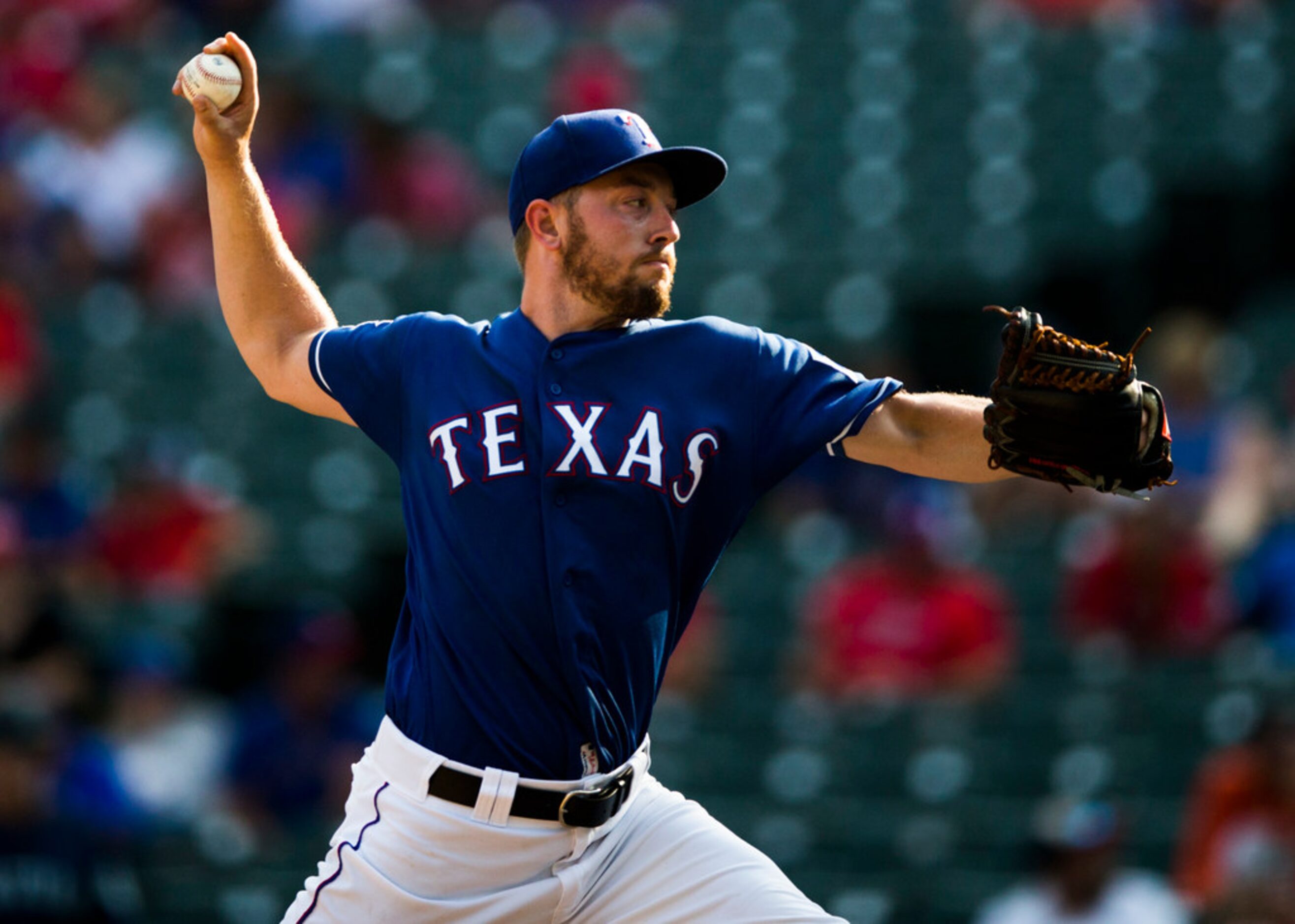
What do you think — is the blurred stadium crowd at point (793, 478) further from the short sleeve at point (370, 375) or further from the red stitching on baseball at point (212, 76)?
the red stitching on baseball at point (212, 76)

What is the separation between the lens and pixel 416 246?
949 cm

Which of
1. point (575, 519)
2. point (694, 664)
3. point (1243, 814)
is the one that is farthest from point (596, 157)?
point (694, 664)

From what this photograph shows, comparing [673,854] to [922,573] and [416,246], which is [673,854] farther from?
[416,246]

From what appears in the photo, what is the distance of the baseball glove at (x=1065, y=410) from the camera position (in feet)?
9.87

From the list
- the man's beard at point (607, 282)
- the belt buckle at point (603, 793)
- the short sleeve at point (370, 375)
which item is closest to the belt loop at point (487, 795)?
the belt buckle at point (603, 793)

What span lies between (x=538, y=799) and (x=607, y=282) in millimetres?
908

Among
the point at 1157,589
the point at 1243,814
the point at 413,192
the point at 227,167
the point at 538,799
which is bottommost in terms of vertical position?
the point at 1243,814

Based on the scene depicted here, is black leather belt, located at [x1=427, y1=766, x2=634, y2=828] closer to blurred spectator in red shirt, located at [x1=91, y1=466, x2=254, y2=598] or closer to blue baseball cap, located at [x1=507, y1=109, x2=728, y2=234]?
blue baseball cap, located at [x1=507, y1=109, x2=728, y2=234]

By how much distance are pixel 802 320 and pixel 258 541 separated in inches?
114

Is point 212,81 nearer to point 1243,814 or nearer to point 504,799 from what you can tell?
point 504,799

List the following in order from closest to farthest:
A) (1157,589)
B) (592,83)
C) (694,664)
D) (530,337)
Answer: (530,337), (1157,589), (694,664), (592,83)

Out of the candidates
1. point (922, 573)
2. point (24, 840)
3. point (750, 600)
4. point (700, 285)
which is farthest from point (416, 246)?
point (24, 840)

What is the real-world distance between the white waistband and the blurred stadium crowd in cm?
280

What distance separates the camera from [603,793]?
10.1 feet
